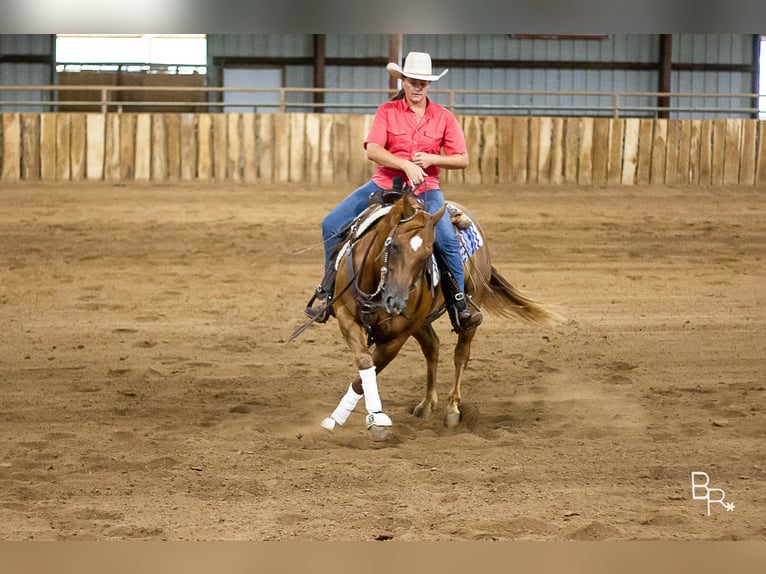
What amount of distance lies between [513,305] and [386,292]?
2.46 m

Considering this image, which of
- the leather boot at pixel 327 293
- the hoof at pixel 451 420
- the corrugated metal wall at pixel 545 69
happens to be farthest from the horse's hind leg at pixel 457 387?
Result: the corrugated metal wall at pixel 545 69

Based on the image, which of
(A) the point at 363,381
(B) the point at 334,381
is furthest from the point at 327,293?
(B) the point at 334,381

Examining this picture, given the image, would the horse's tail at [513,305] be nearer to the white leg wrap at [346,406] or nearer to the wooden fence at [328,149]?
the white leg wrap at [346,406]

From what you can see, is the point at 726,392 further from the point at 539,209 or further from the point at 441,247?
the point at 539,209

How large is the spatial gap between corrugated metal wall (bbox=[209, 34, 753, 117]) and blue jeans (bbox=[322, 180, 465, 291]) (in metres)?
16.3

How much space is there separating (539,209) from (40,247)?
24.0 feet

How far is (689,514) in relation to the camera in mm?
4402

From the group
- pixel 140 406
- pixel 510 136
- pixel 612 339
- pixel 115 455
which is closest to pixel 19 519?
pixel 115 455

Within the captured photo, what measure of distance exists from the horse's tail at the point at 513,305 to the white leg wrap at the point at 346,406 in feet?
6.23

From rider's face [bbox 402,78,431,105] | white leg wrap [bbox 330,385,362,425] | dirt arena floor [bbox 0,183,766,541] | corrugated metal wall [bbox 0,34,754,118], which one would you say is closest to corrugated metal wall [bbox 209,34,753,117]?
corrugated metal wall [bbox 0,34,754,118]

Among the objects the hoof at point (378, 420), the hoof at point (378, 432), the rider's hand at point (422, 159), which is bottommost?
the hoof at point (378, 432)

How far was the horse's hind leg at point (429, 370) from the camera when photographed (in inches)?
258

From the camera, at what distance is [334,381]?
760 centimetres

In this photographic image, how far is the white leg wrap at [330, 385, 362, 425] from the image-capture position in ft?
18.7
